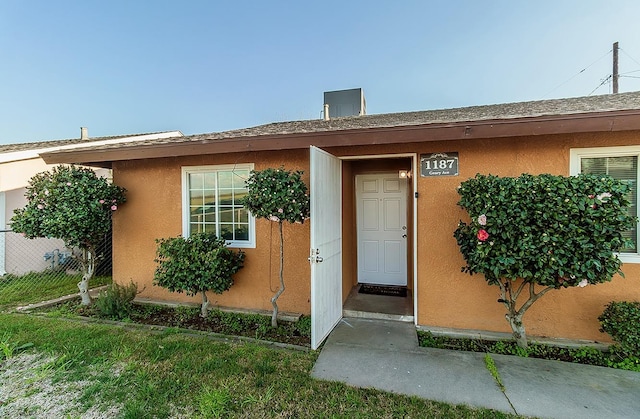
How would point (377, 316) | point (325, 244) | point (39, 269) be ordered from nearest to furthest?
point (325, 244), point (377, 316), point (39, 269)

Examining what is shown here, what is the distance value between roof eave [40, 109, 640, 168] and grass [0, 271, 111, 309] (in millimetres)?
2988

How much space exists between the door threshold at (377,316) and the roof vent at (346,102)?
6.66 metres

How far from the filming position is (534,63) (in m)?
9.45

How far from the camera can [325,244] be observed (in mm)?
4004

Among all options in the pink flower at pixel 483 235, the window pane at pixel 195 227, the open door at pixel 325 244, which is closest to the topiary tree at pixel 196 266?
the window pane at pixel 195 227

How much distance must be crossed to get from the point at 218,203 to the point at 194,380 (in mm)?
2928

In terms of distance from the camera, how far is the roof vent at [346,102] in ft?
30.8

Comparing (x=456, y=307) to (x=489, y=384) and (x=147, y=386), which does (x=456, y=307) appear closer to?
(x=489, y=384)

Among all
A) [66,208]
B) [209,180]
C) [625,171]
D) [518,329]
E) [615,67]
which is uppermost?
[615,67]

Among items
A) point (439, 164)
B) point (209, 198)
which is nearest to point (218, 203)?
point (209, 198)

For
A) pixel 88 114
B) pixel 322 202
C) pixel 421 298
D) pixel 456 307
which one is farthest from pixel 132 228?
pixel 88 114

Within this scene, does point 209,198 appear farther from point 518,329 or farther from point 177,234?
point 518,329

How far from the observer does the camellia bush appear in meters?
2.92

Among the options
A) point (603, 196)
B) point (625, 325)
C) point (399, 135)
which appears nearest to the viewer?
point (603, 196)
